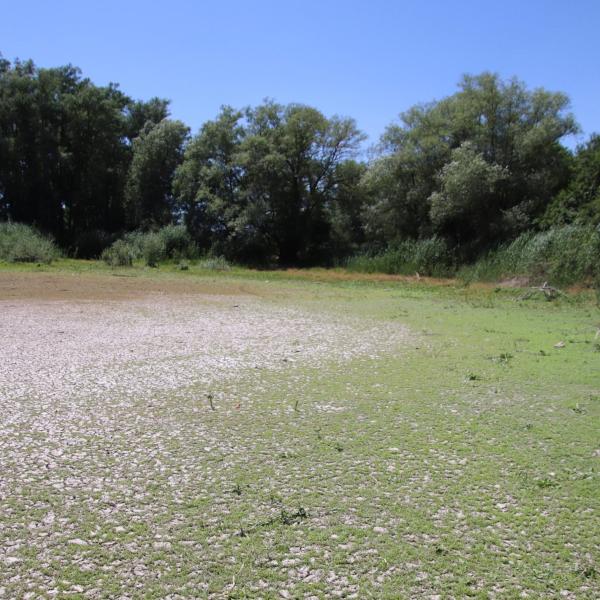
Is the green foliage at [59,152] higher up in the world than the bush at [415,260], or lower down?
higher up

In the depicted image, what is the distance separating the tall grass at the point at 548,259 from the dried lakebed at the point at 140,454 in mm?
14353

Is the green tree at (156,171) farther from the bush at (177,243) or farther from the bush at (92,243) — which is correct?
the bush at (177,243)

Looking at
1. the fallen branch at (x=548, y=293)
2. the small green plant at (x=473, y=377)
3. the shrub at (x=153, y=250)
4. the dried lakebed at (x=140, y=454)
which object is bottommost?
the dried lakebed at (x=140, y=454)

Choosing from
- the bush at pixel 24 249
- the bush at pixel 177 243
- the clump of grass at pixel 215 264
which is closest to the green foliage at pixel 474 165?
the clump of grass at pixel 215 264

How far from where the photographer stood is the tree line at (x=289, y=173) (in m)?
26.9

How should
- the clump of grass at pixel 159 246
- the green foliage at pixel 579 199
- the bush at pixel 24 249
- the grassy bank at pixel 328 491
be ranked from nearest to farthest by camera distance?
the grassy bank at pixel 328 491 → the green foliage at pixel 579 199 → the bush at pixel 24 249 → the clump of grass at pixel 159 246

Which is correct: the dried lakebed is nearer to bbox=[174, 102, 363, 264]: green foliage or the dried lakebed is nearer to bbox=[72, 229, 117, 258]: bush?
bbox=[174, 102, 363, 264]: green foliage

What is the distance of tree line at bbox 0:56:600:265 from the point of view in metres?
26.9

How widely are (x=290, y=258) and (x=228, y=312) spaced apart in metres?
24.3

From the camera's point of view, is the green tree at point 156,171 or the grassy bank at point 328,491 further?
the green tree at point 156,171

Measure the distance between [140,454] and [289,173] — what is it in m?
32.4

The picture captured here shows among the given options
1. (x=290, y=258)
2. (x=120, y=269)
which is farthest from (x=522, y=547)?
(x=290, y=258)

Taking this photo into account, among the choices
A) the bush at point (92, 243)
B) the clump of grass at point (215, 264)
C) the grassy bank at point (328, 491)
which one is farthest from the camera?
the bush at point (92, 243)

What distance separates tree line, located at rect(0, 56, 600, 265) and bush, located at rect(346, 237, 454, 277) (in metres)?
0.87
